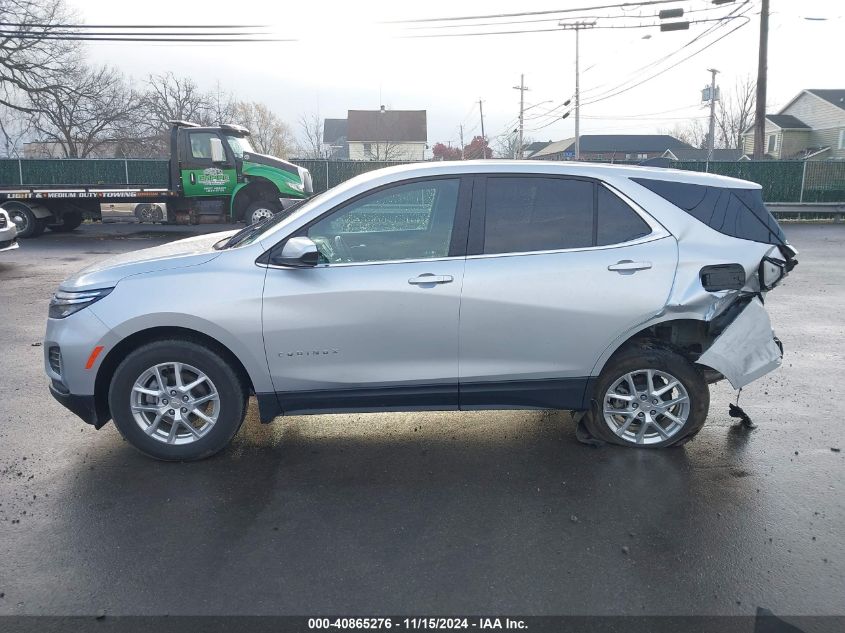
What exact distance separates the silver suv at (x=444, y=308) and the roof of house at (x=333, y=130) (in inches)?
3767

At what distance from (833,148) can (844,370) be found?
54591 mm

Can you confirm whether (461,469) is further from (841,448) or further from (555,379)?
(841,448)

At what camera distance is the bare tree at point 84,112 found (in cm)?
3991

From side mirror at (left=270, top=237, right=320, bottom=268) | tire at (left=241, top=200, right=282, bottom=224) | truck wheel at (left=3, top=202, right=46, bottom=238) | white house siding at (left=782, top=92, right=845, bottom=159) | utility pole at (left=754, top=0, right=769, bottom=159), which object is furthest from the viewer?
white house siding at (left=782, top=92, right=845, bottom=159)

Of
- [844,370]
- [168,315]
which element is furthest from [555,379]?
[844,370]

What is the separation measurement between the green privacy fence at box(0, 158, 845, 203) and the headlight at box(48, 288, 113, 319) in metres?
23.8

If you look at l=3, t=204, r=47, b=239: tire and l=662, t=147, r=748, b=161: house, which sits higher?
l=662, t=147, r=748, b=161: house

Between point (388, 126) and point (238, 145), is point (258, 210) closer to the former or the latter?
point (238, 145)

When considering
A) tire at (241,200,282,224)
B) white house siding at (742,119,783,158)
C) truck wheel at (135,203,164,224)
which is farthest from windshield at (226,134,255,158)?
white house siding at (742,119,783,158)

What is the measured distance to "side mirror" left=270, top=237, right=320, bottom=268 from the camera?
153 inches

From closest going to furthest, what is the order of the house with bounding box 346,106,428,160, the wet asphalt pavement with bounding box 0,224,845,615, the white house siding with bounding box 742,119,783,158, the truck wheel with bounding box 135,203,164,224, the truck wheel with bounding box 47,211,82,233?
the wet asphalt pavement with bounding box 0,224,845,615
the truck wheel with bounding box 47,211,82,233
the truck wheel with bounding box 135,203,164,224
the white house siding with bounding box 742,119,783,158
the house with bounding box 346,106,428,160

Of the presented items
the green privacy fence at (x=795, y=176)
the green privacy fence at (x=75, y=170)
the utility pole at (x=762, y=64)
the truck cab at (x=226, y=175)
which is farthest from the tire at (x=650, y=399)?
the green privacy fence at (x=75, y=170)

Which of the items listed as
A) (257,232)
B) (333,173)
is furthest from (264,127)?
(257,232)

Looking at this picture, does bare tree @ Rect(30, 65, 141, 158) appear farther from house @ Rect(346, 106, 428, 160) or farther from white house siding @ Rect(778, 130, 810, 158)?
white house siding @ Rect(778, 130, 810, 158)
